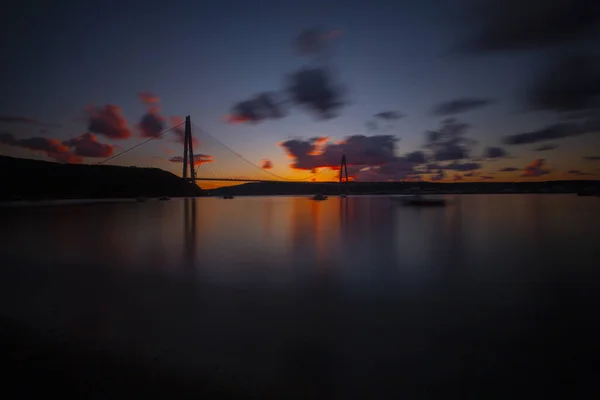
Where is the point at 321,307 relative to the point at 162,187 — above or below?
below

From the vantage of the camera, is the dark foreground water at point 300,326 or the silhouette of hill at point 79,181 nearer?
the dark foreground water at point 300,326

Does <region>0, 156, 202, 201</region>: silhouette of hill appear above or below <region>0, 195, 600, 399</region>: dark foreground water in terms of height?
above

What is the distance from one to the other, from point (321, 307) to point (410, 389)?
301 centimetres

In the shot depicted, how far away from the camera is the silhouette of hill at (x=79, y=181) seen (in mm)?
82463

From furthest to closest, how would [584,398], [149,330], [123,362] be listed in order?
[149,330] < [123,362] < [584,398]

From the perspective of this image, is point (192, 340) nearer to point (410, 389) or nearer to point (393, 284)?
point (410, 389)

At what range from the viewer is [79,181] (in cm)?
9406

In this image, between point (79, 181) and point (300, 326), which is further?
point (79, 181)

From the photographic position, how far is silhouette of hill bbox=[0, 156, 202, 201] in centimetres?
8246

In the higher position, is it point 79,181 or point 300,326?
point 79,181

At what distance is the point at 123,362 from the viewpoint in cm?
388

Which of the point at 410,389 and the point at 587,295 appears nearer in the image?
the point at 410,389

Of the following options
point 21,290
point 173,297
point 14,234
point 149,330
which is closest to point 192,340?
point 149,330

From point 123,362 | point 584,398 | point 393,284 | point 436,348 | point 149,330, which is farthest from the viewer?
point 393,284
